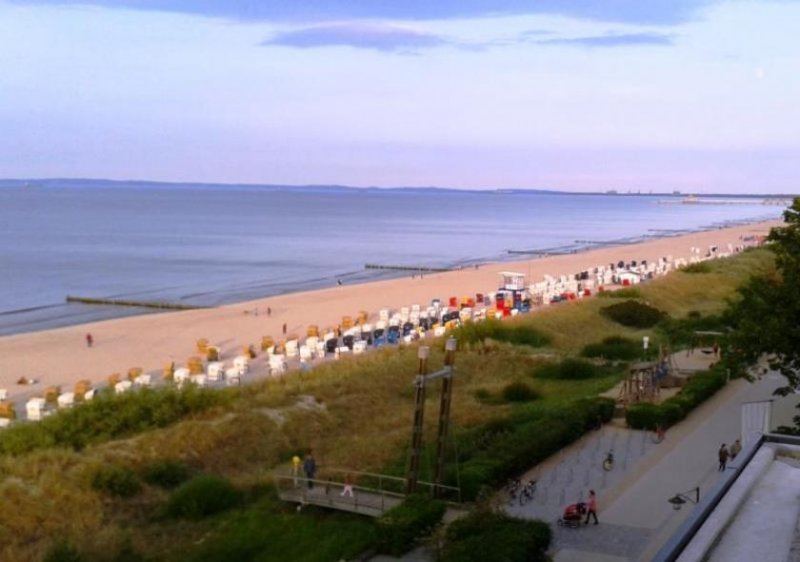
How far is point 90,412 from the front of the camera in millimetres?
19125

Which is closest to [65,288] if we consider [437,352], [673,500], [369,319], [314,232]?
[369,319]

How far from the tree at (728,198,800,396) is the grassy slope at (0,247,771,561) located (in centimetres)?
634

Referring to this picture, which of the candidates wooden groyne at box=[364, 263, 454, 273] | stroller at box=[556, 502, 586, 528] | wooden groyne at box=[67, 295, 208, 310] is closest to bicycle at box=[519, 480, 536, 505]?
stroller at box=[556, 502, 586, 528]

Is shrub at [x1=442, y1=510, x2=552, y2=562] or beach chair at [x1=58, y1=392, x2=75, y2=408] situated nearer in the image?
shrub at [x1=442, y1=510, x2=552, y2=562]

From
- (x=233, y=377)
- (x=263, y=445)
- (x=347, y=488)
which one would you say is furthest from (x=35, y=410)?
(x=347, y=488)

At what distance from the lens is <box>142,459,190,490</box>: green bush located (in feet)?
52.5

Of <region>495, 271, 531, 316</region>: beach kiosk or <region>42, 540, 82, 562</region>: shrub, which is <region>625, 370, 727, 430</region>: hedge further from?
<region>495, 271, 531, 316</region>: beach kiosk

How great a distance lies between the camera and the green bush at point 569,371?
25375mm

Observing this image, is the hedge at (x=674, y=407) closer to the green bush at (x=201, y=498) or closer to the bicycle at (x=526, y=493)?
the bicycle at (x=526, y=493)

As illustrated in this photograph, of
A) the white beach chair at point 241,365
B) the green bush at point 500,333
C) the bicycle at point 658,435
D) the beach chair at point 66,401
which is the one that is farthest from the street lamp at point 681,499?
the green bush at point 500,333

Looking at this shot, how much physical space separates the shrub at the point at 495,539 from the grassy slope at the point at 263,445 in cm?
163

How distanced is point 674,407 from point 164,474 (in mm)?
10685

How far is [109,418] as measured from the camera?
19.0 meters

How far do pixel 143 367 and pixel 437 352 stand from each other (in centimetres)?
944
